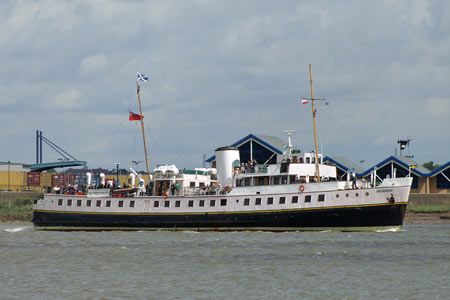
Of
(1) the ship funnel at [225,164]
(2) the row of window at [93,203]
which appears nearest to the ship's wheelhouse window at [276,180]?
(1) the ship funnel at [225,164]

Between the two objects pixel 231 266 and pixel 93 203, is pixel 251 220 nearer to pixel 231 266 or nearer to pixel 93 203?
pixel 93 203

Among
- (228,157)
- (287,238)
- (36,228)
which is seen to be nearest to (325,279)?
(287,238)

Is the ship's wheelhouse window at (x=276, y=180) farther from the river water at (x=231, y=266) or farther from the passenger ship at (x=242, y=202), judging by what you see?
the river water at (x=231, y=266)

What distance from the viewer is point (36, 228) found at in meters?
64.0

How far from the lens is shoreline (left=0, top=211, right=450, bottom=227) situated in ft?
234

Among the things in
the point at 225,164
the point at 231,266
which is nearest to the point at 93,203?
the point at 225,164

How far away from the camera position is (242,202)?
54906 mm

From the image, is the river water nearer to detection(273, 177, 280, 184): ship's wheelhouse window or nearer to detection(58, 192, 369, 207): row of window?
detection(58, 192, 369, 207): row of window

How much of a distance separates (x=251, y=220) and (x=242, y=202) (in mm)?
1587

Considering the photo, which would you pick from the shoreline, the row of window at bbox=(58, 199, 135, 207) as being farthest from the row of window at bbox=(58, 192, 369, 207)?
the shoreline

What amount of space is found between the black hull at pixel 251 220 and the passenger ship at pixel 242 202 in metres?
0.07

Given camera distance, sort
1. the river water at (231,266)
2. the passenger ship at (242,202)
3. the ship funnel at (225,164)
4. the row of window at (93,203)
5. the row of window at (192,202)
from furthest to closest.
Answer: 1. the ship funnel at (225,164)
2. the row of window at (93,203)
3. the row of window at (192,202)
4. the passenger ship at (242,202)
5. the river water at (231,266)

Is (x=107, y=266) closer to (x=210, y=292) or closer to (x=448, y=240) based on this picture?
(x=210, y=292)

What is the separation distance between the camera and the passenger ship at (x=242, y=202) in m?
51.9
